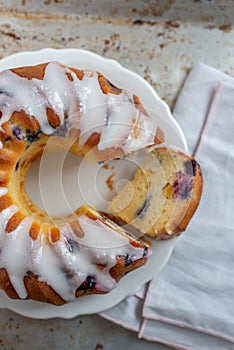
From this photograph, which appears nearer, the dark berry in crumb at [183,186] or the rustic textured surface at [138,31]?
the dark berry in crumb at [183,186]

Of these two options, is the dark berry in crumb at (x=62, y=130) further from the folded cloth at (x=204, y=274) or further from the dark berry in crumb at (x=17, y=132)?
the folded cloth at (x=204, y=274)

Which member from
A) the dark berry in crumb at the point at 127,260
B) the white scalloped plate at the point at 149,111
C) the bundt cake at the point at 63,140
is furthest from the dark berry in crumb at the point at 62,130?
the dark berry in crumb at the point at 127,260

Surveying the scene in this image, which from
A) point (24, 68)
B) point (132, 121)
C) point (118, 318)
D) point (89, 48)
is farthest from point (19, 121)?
point (118, 318)

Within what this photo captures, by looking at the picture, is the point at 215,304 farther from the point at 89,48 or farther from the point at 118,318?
the point at 89,48

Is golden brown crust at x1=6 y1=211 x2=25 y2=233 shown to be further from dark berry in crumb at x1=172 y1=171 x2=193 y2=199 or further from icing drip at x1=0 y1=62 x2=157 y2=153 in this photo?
dark berry in crumb at x1=172 y1=171 x2=193 y2=199

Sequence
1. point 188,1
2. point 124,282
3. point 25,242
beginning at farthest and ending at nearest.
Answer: point 188,1
point 124,282
point 25,242

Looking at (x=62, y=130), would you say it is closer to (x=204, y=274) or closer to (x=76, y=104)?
(x=76, y=104)
